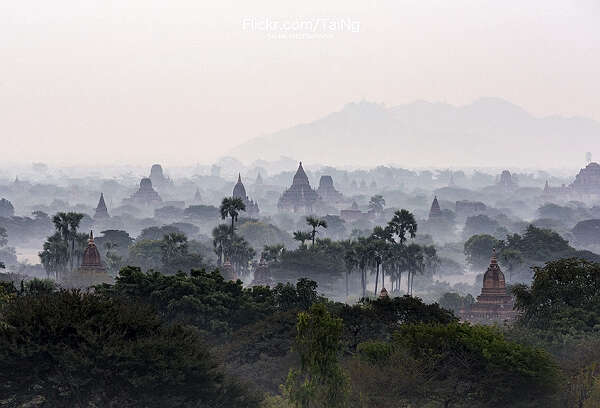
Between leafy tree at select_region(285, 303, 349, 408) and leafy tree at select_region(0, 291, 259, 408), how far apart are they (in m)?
4.54

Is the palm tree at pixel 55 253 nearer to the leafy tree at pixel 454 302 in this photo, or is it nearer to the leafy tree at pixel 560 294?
the leafy tree at pixel 454 302

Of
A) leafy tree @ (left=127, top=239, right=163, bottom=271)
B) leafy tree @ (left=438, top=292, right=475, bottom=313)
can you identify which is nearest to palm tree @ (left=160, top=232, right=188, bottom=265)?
leafy tree @ (left=127, top=239, right=163, bottom=271)

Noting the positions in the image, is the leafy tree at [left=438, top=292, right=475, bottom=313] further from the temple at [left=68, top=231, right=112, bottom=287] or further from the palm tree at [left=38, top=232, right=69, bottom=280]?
the palm tree at [left=38, top=232, right=69, bottom=280]

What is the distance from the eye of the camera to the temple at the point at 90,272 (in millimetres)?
100375

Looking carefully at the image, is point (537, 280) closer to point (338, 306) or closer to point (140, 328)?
point (338, 306)

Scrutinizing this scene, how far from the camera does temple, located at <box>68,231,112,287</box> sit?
329 feet

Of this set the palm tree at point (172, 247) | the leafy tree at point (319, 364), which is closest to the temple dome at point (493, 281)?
the palm tree at point (172, 247)

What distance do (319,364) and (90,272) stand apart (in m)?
65.7

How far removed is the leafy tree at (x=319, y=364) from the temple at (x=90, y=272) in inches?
2526

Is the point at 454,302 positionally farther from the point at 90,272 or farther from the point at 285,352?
the point at 285,352

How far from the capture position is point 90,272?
10094 centimetres

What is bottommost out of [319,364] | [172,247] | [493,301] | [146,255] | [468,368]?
[493,301]

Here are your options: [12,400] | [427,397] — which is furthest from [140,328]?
[427,397]

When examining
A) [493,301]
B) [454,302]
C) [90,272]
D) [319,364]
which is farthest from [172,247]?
[319,364]
